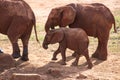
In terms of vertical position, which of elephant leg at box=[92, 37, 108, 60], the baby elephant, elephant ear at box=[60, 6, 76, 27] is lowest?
elephant leg at box=[92, 37, 108, 60]

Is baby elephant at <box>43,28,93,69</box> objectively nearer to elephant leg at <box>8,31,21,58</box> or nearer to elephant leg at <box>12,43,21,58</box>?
elephant leg at <box>8,31,21,58</box>

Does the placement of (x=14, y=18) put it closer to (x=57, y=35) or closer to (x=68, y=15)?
(x=57, y=35)

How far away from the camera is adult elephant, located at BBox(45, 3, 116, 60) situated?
33.2 feet

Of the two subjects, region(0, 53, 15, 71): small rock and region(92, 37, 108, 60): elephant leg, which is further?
region(92, 37, 108, 60): elephant leg

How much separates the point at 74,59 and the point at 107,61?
2.67ft

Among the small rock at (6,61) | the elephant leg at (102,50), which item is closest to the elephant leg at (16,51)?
the small rock at (6,61)

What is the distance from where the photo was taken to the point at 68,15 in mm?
10055

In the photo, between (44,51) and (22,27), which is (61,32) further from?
(44,51)

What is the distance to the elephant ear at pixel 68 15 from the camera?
10070 mm

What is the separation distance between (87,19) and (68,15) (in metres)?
0.53

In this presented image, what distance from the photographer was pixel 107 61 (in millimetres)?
10234

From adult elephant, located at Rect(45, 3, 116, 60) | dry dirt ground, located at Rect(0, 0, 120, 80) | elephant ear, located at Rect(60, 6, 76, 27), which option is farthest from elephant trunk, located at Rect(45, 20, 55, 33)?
dry dirt ground, located at Rect(0, 0, 120, 80)

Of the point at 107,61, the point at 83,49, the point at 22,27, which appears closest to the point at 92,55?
the point at 107,61

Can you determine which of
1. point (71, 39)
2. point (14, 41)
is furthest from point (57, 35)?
point (14, 41)
